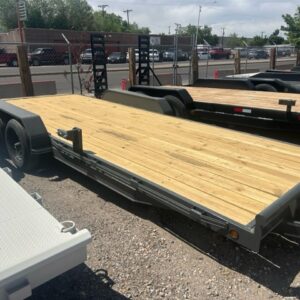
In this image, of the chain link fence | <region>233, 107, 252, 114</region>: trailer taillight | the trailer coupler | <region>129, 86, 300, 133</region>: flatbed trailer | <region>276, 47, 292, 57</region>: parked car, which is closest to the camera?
the trailer coupler

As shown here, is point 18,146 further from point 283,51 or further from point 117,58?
point 283,51

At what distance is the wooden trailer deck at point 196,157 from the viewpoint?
9.76 ft

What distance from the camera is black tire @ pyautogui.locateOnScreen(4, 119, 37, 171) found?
479 centimetres

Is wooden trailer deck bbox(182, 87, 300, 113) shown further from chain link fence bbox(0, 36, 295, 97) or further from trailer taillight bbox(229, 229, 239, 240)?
chain link fence bbox(0, 36, 295, 97)

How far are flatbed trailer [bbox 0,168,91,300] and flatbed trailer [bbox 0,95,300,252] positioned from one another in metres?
1.02

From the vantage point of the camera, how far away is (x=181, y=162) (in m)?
3.72

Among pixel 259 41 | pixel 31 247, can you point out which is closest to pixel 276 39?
pixel 259 41

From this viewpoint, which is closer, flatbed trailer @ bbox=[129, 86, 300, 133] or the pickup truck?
flatbed trailer @ bbox=[129, 86, 300, 133]

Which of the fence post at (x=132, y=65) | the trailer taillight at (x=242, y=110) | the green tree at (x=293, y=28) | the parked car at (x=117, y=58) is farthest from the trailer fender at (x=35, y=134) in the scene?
the parked car at (x=117, y=58)

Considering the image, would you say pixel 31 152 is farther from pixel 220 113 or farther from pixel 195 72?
pixel 195 72

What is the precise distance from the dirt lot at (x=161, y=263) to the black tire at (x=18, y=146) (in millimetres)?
931

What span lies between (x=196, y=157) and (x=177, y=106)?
3389 millimetres

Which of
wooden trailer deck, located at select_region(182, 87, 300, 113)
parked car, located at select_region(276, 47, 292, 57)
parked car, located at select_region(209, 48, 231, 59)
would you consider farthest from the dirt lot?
parked car, located at select_region(209, 48, 231, 59)

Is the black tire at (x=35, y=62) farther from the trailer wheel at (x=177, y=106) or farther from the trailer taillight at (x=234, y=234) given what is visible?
the trailer taillight at (x=234, y=234)
